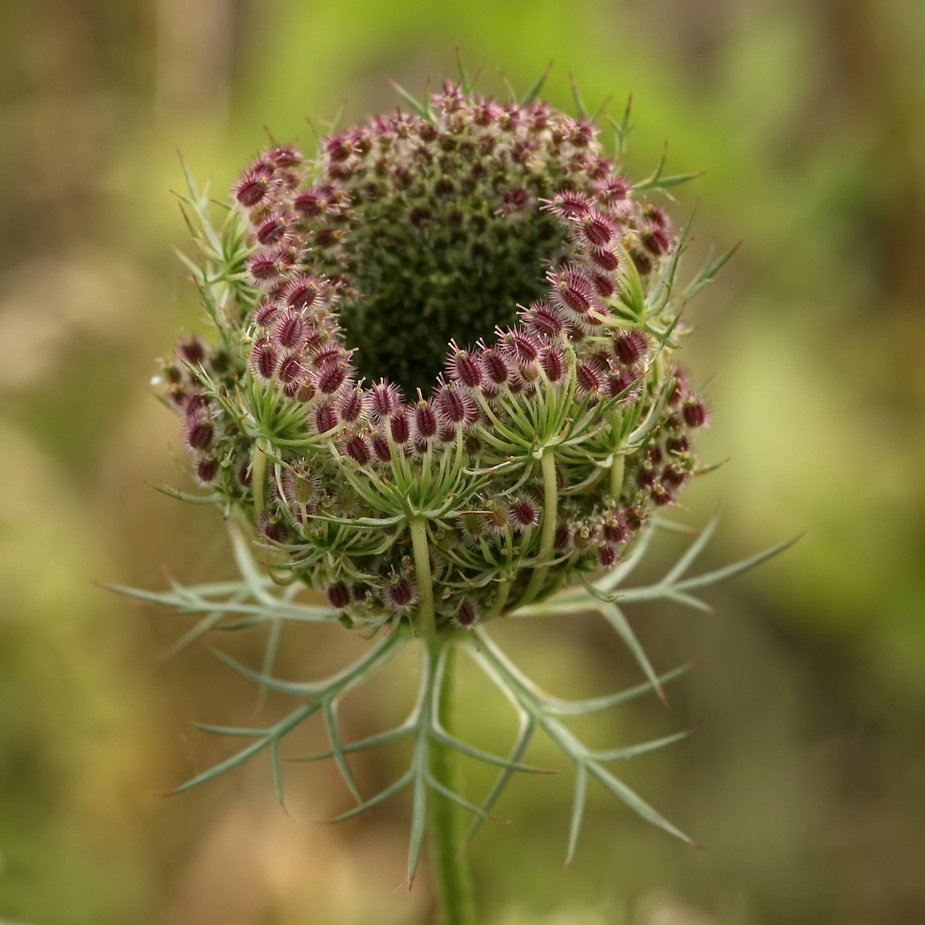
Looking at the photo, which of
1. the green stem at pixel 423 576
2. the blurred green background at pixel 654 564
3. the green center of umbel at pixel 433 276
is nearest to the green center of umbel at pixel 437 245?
the green center of umbel at pixel 433 276

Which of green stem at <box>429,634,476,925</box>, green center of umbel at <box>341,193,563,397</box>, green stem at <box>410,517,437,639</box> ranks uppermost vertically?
green center of umbel at <box>341,193,563,397</box>

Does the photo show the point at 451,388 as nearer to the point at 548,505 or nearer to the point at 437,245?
the point at 548,505

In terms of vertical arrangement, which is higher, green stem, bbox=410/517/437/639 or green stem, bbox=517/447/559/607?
green stem, bbox=517/447/559/607

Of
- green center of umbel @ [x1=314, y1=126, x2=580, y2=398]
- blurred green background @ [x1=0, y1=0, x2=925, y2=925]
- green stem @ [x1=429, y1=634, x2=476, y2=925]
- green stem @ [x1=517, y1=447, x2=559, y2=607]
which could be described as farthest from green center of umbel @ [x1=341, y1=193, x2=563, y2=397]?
blurred green background @ [x1=0, y1=0, x2=925, y2=925]

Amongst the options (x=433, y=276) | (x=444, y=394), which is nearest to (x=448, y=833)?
(x=444, y=394)

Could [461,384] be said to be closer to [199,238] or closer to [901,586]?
[199,238]

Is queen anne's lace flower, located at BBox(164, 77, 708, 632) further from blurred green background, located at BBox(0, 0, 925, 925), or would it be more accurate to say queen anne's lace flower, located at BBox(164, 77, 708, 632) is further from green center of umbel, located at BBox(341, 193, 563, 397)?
blurred green background, located at BBox(0, 0, 925, 925)

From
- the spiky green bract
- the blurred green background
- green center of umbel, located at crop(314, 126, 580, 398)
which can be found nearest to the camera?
the spiky green bract
